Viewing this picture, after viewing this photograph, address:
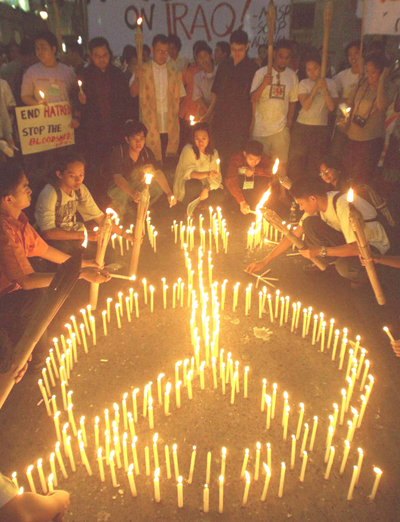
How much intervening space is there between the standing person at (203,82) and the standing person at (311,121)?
1.59 meters

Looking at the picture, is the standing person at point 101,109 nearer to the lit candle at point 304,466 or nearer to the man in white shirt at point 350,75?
the man in white shirt at point 350,75

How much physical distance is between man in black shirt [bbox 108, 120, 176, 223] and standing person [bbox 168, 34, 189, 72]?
7.17 ft

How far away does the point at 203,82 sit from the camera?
25.4 feet

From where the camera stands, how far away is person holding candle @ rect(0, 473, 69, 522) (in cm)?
201

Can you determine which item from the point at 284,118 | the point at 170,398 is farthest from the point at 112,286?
the point at 284,118

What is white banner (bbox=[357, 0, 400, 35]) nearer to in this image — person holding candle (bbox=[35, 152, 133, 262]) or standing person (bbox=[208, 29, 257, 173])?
standing person (bbox=[208, 29, 257, 173])

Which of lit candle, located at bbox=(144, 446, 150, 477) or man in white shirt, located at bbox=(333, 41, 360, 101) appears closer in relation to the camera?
lit candle, located at bbox=(144, 446, 150, 477)

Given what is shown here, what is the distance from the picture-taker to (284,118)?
714cm

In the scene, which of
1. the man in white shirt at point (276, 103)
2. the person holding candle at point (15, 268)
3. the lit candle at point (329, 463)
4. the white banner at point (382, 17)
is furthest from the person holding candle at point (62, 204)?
the white banner at point (382, 17)

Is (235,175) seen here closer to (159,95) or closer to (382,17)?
(159,95)

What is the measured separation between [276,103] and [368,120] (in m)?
1.40

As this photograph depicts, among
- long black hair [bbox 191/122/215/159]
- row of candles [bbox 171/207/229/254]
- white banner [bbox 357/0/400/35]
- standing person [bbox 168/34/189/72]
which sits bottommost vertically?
row of candles [bbox 171/207/229/254]

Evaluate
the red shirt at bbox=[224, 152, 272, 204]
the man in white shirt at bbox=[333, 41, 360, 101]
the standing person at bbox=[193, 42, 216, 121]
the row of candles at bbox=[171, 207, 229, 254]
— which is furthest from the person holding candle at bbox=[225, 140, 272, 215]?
the man in white shirt at bbox=[333, 41, 360, 101]

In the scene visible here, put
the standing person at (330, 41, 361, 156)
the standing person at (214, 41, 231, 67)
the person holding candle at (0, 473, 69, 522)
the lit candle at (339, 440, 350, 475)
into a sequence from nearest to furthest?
the person holding candle at (0, 473, 69, 522), the lit candle at (339, 440, 350, 475), the standing person at (330, 41, 361, 156), the standing person at (214, 41, 231, 67)
